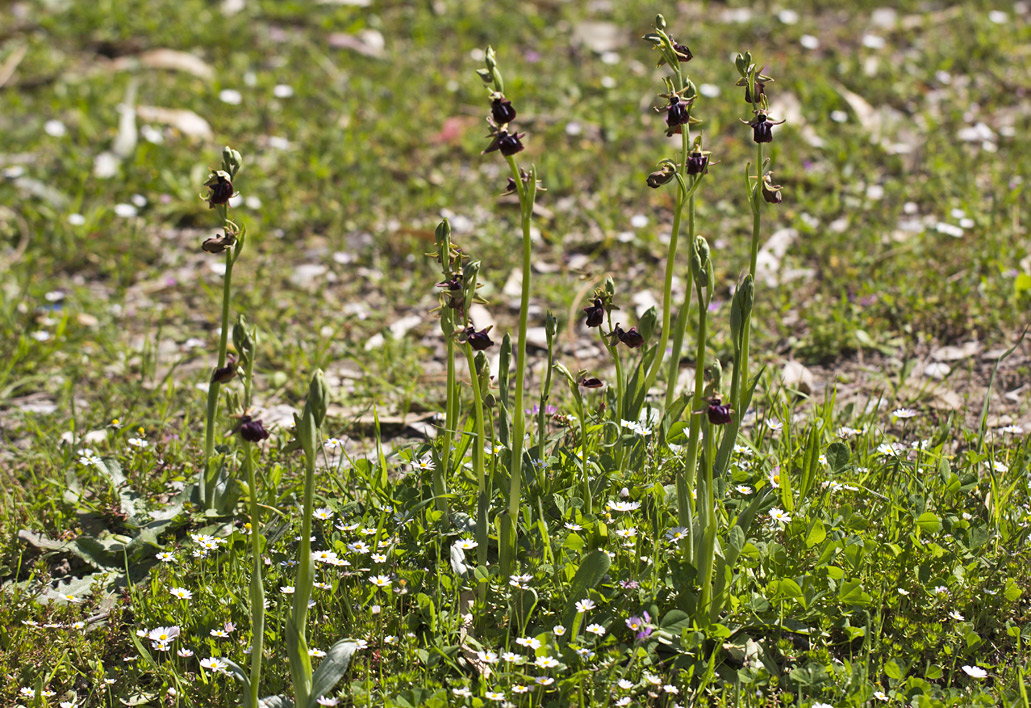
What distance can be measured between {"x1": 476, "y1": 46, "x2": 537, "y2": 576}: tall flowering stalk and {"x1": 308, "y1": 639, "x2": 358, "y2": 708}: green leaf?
0.40 metres

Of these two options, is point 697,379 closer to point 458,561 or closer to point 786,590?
point 786,590

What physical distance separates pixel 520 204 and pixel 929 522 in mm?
1282

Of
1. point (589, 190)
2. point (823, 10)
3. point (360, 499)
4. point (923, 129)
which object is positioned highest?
point (823, 10)

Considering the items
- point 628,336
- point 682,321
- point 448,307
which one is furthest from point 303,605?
point 682,321

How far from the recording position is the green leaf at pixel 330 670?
1989mm

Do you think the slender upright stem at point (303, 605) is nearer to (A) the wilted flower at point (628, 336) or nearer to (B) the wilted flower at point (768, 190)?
(A) the wilted flower at point (628, 336)

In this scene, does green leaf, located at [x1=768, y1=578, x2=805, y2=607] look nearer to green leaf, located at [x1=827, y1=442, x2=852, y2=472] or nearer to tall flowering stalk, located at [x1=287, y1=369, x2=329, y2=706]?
green leaf, located at [x1=827, y1=442, x2=852, y2=472]

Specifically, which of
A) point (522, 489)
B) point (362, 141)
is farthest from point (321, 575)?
point (362, 141)

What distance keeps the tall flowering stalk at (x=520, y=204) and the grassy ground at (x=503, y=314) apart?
4.5 inches


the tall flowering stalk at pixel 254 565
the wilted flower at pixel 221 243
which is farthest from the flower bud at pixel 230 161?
the tall flowering stalk at pixel 254 565

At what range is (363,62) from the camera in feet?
20.3

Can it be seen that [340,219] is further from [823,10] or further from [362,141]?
[823,10]

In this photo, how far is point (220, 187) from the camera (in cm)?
222

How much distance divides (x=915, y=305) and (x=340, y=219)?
8.85 ft
